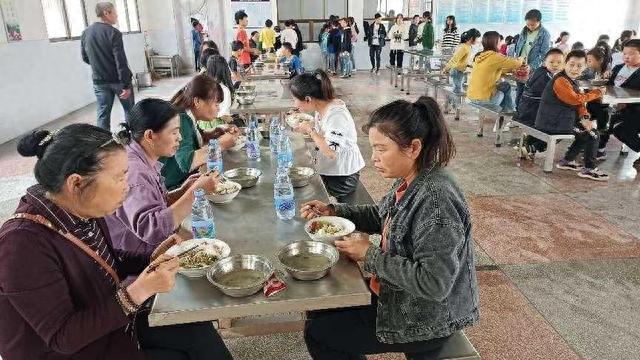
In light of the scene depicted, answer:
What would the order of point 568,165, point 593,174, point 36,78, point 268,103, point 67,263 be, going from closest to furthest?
1. point 67,263
2. point 593,174
3. point 268,103
4. point 568,165
5. point 36,78

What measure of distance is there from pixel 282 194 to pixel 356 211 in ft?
1.19

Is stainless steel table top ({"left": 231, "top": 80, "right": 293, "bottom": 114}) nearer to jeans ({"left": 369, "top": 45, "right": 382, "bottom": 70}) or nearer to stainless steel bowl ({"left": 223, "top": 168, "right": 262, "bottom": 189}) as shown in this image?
stainless steel bowl ({"left": 223, "top": 168, "right": 262, "bottom": 189})

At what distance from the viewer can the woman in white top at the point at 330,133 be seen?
3150mm

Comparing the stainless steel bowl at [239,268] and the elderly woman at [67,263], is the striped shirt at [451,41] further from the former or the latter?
the elderly woman at [67,263]

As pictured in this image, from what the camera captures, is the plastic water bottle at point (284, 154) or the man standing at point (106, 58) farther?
the man standing at point (106, 58)

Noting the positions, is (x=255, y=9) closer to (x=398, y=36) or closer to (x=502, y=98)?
(x=398, y=36)

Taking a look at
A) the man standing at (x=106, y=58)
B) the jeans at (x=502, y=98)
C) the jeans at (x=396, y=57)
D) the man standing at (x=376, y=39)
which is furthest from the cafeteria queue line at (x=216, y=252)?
the man standing at (x=376, y=39)

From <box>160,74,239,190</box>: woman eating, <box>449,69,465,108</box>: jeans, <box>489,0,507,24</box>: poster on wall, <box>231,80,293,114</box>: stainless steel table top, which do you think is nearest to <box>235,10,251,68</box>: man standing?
<box>231,80,293,114</box>: stainless steel table top

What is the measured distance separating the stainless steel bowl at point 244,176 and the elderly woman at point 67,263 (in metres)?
1.02

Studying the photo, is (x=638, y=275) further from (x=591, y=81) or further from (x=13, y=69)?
(x=13, y=69)

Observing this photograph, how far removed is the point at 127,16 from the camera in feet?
39.8

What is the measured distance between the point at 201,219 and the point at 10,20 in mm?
6661

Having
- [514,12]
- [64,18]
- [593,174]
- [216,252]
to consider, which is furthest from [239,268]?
[514,12]

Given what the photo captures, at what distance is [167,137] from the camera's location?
7.26 ft
